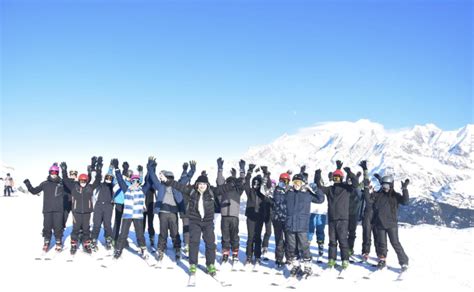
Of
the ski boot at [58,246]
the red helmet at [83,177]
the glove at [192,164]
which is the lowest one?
the ski boot at [58,246]

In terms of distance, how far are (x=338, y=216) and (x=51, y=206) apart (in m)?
9.26

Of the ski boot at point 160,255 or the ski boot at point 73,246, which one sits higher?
the ski boot at point 73,246

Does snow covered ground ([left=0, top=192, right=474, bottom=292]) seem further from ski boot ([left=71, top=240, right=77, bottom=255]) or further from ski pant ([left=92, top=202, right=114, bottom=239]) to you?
ski pant ([left=92, top=202, right=114, bottom=239])

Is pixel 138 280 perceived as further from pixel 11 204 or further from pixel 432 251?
pixel 11 204

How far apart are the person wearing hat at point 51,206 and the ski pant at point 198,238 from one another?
491 cm

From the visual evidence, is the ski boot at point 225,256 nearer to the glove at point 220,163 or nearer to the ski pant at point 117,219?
the glove at point 220,163

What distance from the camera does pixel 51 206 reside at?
539 inches

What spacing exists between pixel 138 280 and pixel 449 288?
8.74 metres

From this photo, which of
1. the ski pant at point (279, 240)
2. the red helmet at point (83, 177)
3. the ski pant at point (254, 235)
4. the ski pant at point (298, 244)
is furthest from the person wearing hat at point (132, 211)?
the ski pant at point (298, 244)

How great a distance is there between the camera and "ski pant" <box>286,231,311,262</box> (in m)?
11.8

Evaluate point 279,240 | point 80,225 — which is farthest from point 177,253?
point 80,225

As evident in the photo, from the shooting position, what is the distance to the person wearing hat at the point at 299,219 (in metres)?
11.8

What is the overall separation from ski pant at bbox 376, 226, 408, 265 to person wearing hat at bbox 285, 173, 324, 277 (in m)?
2.72

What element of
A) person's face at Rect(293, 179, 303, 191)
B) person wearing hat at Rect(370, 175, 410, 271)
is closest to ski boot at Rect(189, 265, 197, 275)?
person's face at Rect(293, 179, 303, 191)
